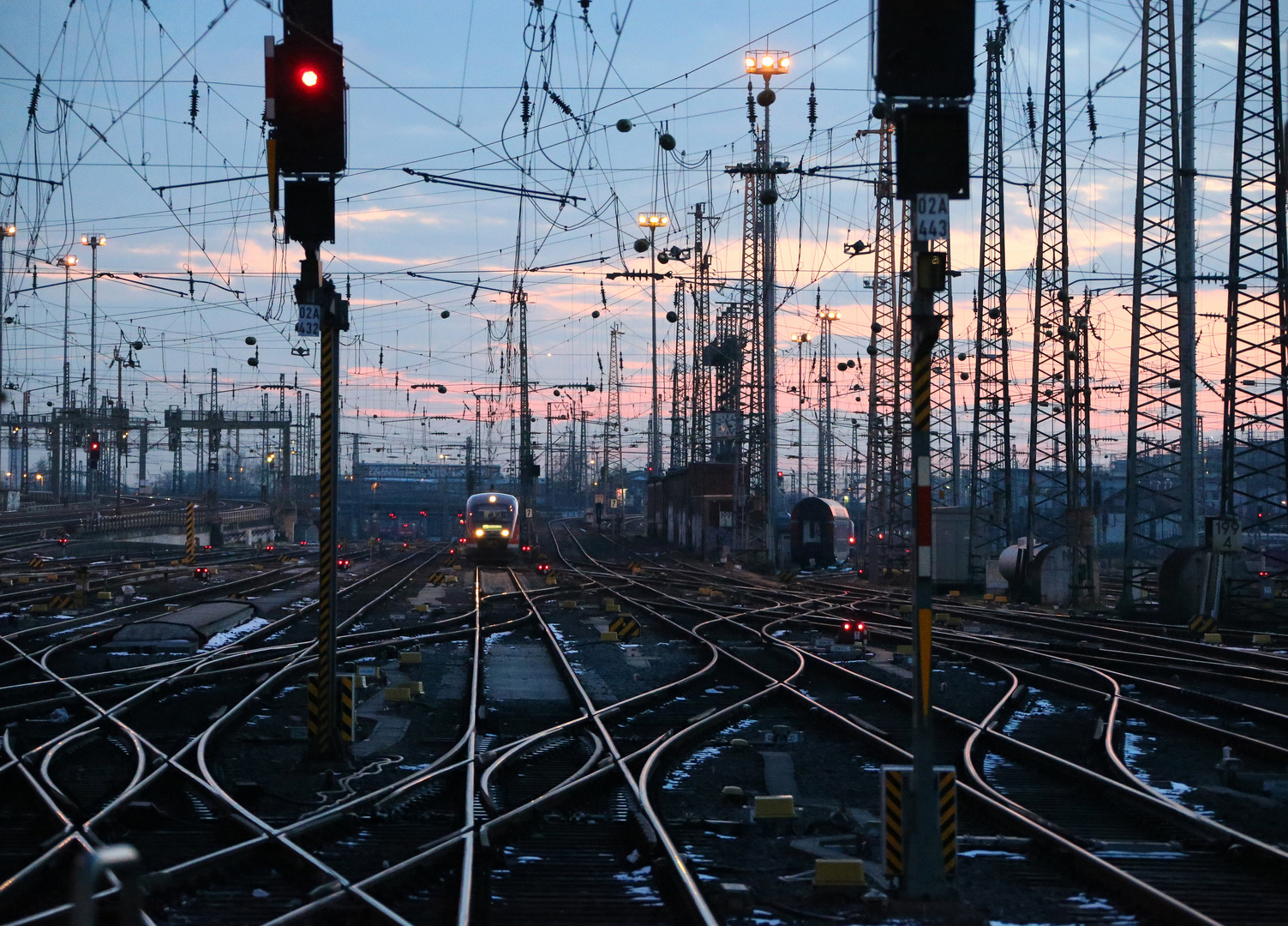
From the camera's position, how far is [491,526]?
51.0 metres

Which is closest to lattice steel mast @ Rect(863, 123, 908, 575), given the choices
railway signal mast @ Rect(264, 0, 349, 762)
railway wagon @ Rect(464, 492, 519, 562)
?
railway wagon @ Rect(464, 492, 519, 562)

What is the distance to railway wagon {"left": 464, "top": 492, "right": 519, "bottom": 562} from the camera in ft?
167

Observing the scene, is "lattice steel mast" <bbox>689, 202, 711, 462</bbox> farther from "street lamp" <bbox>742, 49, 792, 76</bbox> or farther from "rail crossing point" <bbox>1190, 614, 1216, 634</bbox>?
"rail crossing point" <bbox>1190, 614, 1216, 634</bbox>

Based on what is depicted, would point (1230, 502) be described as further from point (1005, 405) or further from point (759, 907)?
point (759, 907)

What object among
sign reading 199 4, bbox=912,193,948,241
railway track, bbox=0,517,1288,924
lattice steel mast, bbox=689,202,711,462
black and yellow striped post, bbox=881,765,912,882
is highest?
lattice steel mast, bbox=689,202,711,462

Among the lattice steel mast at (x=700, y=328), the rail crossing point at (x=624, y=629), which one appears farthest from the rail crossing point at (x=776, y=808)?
the lattice steel mast at (x=700, y=328)

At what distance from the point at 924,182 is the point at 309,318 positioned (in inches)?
229

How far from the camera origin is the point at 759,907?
741cm

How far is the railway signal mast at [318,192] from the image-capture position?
11055 mm

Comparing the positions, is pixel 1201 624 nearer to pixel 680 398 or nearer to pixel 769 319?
pixel 769 319

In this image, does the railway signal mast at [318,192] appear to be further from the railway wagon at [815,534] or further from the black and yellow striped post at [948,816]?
the railway wagon at [815,534]

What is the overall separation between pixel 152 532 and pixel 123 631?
54.5 m

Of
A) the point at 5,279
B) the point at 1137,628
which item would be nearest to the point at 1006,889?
the point at 1137,628

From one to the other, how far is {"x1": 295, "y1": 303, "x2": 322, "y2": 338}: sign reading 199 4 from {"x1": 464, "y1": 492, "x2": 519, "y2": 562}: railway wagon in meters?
39.9
